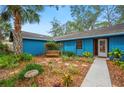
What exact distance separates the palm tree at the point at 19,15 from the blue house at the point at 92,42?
3.77 metres

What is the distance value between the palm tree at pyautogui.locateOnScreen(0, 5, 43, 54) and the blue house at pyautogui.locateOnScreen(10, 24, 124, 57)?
12.4ft

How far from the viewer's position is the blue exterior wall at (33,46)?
52.3 feet

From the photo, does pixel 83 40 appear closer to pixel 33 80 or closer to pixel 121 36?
pixel 121 36

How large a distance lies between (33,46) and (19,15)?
6.07m

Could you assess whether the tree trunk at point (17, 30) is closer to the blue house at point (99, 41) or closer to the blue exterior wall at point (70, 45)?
the blue house at point (99, 41)

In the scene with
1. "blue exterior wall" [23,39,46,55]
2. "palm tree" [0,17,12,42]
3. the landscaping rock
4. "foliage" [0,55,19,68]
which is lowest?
the landscaping rock

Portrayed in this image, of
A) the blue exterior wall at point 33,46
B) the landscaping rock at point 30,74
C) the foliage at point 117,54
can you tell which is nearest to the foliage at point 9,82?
the landscaping rock at point 30,74

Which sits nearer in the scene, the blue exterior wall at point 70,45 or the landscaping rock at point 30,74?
the landscaping rock at point 30,74

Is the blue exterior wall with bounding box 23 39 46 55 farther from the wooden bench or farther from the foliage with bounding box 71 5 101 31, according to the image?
the foliage with bounding box 71 5 101 31

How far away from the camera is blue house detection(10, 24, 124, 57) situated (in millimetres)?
12551

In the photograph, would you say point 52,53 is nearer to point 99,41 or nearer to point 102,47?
point 99,41

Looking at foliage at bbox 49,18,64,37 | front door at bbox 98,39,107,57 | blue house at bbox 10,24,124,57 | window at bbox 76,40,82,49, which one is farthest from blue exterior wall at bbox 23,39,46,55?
foliage at bbox 49,18,64,37
